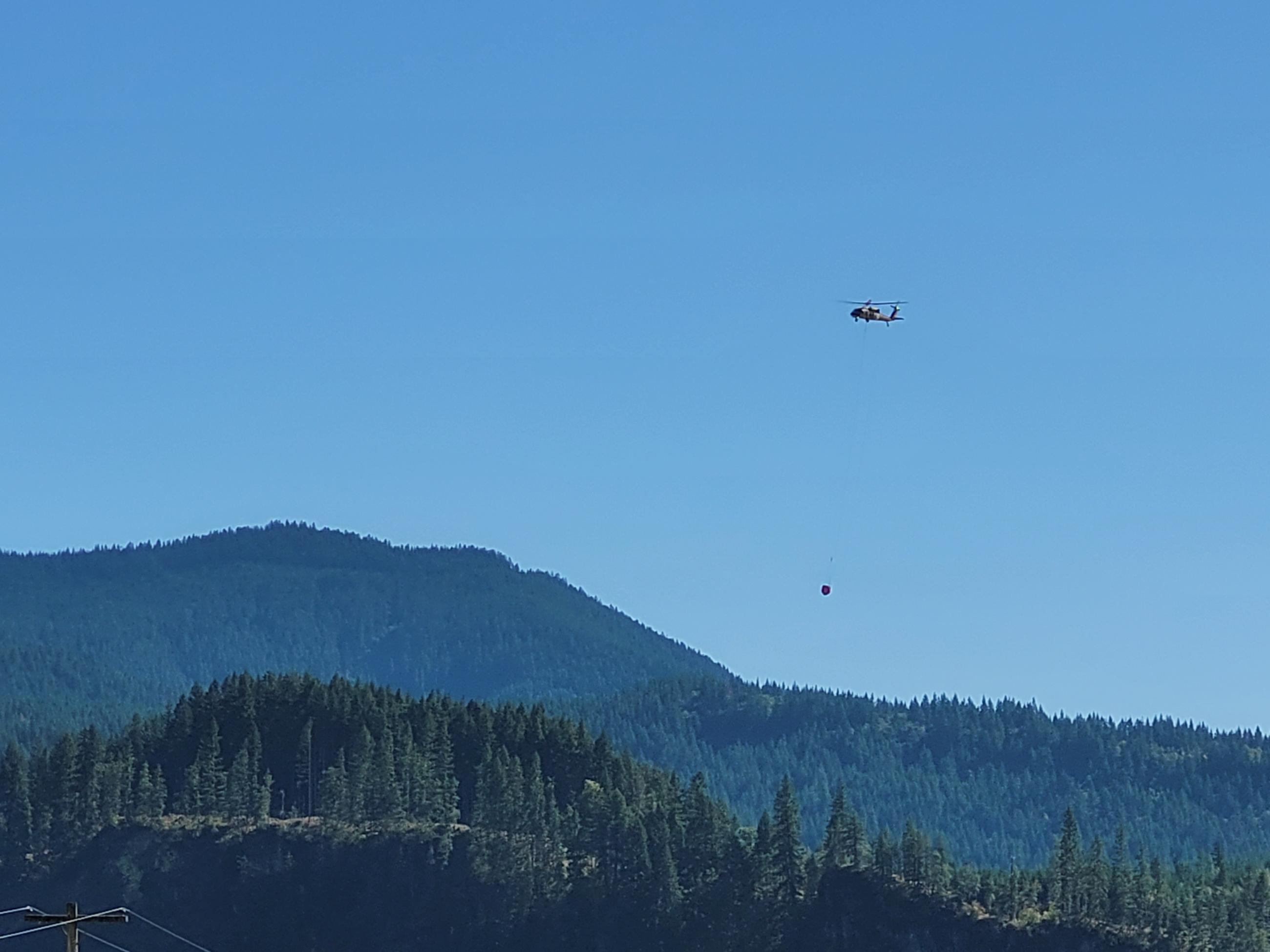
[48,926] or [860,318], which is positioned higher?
[860,318]

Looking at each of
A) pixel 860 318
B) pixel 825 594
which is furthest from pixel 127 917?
pixel 860 318

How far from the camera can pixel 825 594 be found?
5743 inches

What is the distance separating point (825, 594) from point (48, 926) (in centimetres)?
6615

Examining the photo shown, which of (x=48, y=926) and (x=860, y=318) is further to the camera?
(x=860, y=318)

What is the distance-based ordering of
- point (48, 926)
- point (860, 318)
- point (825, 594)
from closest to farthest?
point (48, 926) < point (825, 594) < point (860, 318)

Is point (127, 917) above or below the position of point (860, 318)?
below

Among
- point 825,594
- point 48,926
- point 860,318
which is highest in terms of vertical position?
point 860,318

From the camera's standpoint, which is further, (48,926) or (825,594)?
(825,594)

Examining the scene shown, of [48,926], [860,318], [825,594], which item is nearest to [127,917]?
[48,926]

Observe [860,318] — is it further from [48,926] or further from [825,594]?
[48,926]

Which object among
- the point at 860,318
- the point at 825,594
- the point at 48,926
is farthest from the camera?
the point at 860,318

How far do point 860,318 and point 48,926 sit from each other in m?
87.7

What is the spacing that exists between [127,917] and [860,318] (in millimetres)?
84851

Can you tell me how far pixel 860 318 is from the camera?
164 m
